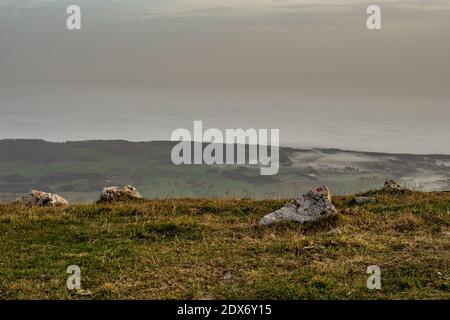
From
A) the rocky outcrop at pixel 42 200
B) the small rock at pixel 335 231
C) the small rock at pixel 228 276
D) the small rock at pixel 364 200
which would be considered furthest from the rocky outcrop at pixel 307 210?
the rocky outcrop at pixel 42 200

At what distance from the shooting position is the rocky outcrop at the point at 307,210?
1669 centimetres

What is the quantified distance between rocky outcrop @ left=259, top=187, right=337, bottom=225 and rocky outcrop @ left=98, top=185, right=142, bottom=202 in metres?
7.39

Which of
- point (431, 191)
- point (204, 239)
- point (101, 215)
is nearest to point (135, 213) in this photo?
point (101, 215)

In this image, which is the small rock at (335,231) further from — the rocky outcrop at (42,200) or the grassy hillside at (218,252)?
the rocky outcrop at (42,200)

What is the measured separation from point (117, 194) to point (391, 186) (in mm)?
10959

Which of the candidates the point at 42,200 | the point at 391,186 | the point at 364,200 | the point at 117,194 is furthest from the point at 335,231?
the point at 42,200

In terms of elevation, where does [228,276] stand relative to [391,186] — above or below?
below

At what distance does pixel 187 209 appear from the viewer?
19672 mm

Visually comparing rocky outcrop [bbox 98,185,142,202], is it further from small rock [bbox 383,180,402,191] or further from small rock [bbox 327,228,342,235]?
small rock [bbox 383,180,402,191]

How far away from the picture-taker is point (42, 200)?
21672 millimetres

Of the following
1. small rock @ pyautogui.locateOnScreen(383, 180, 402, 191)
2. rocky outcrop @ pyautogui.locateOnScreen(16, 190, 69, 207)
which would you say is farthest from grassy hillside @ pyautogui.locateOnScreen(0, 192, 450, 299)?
small rock @ pyautogui.locateOnScreen(383, 180, 402, 191)

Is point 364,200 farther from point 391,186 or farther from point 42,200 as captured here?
point 42,200

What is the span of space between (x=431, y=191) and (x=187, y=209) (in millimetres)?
10767

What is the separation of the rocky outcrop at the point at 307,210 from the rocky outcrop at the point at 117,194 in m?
7.39
